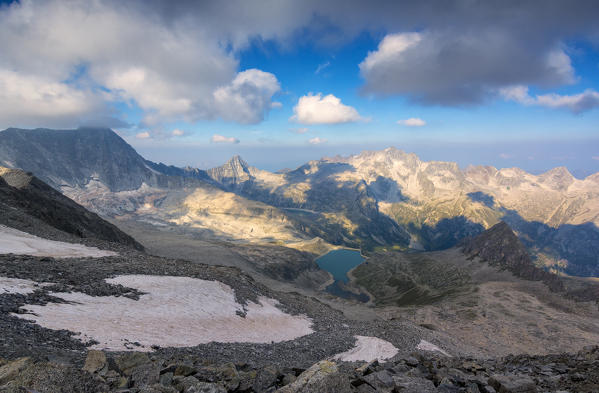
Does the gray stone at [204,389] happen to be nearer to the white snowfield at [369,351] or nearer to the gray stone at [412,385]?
the gray stone at [412,385]

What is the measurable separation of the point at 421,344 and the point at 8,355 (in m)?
52.5

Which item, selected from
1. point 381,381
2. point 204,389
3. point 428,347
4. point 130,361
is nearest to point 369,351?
point 428,347

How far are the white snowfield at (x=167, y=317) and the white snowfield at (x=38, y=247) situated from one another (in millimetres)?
13435

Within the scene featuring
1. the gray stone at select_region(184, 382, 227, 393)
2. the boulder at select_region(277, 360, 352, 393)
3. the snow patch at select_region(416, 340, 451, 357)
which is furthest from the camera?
the snow patch at select_region(416, 340, 451, 357)

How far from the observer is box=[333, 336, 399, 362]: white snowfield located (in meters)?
34.3

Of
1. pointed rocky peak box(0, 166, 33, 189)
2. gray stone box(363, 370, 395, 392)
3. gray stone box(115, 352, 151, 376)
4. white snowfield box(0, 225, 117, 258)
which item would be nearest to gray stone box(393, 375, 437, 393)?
gray stone box(363, 370, 395, 392)

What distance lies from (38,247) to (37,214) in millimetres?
37028

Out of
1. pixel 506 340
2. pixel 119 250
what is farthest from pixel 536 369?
pixel 506 340

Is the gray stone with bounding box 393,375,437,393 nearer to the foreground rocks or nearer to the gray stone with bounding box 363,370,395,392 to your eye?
the foreground rocks

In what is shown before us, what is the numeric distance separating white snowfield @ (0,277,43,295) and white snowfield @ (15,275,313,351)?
2030 millimetres

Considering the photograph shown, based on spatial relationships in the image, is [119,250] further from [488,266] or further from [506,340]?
[488,266]

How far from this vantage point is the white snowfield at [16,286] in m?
20.1

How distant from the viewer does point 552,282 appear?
144250mm

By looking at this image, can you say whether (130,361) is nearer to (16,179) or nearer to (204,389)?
(204,389)
